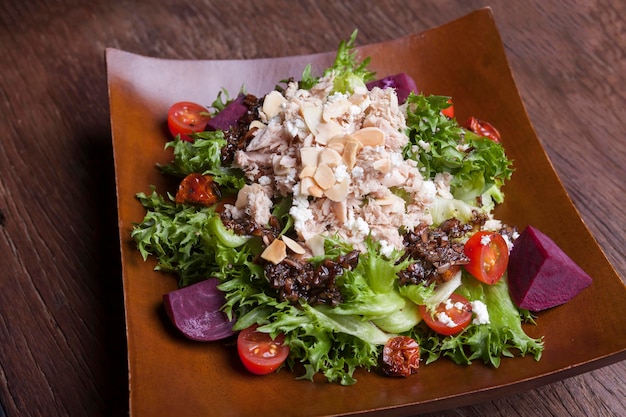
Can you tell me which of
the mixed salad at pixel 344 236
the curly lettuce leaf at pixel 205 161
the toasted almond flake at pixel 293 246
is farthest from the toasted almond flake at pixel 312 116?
the toasted almond flake at pixel 293 246

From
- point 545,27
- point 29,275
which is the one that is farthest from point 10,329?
point 545,27

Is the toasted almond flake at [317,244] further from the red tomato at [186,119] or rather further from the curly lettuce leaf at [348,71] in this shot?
the red tomato at [186,119]

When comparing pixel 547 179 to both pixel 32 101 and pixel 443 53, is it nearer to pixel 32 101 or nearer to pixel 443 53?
pixel 443 53

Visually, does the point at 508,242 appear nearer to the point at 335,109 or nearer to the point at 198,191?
the point at 335,109

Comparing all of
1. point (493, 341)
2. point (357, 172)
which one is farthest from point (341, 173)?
point (493, 341)

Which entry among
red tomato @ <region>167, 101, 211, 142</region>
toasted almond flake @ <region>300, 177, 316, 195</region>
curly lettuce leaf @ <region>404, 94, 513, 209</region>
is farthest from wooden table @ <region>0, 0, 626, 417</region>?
toasted almond flake @ <region>300, 177, 316, 195</region>

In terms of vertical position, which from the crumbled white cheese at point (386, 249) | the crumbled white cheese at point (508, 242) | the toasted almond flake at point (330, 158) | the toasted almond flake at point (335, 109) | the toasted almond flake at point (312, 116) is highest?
the toasted almond flake at point (335, 109)
